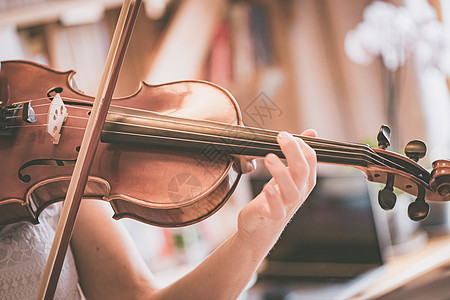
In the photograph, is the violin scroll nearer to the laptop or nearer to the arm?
the arm

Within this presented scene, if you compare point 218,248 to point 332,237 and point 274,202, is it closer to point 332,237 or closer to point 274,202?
point 274,202

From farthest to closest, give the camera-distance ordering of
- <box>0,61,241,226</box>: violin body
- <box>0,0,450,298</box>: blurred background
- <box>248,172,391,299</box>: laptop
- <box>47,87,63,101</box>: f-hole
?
<box>0,0,450,298</box>: blurred background < <box>248,172,391,299</box>: laptop < <box>47,87,63,101</box>: f-hole < <box>0,61,241,226</box>: violin body

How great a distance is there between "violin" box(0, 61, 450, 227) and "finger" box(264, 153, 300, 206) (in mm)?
50

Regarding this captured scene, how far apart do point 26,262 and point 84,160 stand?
0.24m

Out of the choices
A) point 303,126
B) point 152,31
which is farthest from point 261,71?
point 152,31

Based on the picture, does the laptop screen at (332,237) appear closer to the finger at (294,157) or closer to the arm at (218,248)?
the arm at (218,248)

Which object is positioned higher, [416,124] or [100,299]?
[416,124]

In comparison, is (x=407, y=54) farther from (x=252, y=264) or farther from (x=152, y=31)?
(x=252, y=264)

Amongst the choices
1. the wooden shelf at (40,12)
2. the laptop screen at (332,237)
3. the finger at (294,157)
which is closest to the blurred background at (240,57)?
the wooden shelf at (40,12)

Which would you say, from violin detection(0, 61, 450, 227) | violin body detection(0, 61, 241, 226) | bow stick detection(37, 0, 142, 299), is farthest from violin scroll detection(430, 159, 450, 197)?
bow stick detection(37, 0, 142, 299)

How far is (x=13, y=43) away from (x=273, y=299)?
1575mm

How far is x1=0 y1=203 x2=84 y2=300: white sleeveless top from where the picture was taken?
0.70 metres

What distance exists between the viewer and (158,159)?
0.69 m

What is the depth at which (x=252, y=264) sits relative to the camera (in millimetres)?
718
